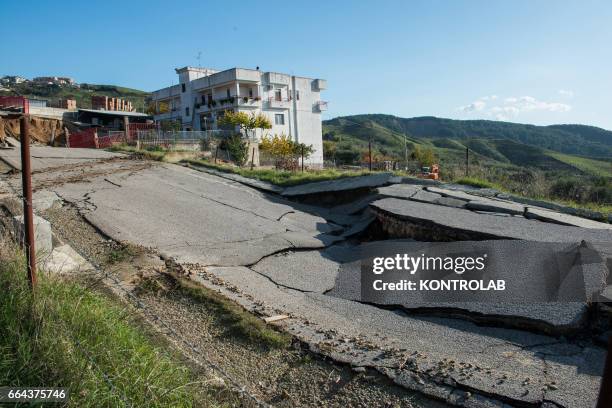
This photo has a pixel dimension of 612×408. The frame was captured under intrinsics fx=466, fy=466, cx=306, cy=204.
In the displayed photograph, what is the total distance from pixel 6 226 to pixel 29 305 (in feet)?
10.2

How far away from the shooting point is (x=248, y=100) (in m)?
42.8

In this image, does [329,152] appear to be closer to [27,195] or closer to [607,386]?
[27,195]

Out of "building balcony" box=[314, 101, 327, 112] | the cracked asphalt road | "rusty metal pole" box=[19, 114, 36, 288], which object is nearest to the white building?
"building balcony" box=[314, 101, 327, 112]

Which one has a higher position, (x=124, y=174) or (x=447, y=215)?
(x=124, y=174)

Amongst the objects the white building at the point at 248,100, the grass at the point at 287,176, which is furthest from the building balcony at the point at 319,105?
the grass at the point at 287,176

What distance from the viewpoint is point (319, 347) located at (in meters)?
4.39

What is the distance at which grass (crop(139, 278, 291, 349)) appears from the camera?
4590mm

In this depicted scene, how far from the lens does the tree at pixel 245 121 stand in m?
38.3

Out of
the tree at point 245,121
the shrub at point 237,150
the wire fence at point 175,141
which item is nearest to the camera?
the wire fence at point 175,141

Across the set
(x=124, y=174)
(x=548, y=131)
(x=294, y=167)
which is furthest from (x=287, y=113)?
(x=548, y=131)

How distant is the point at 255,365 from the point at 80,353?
1.53 m

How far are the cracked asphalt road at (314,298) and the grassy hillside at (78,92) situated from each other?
227 ft

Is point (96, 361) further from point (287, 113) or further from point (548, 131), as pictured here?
point (548, 131)

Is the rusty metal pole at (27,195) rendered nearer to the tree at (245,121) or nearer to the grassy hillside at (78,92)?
the tree at (245,121)
